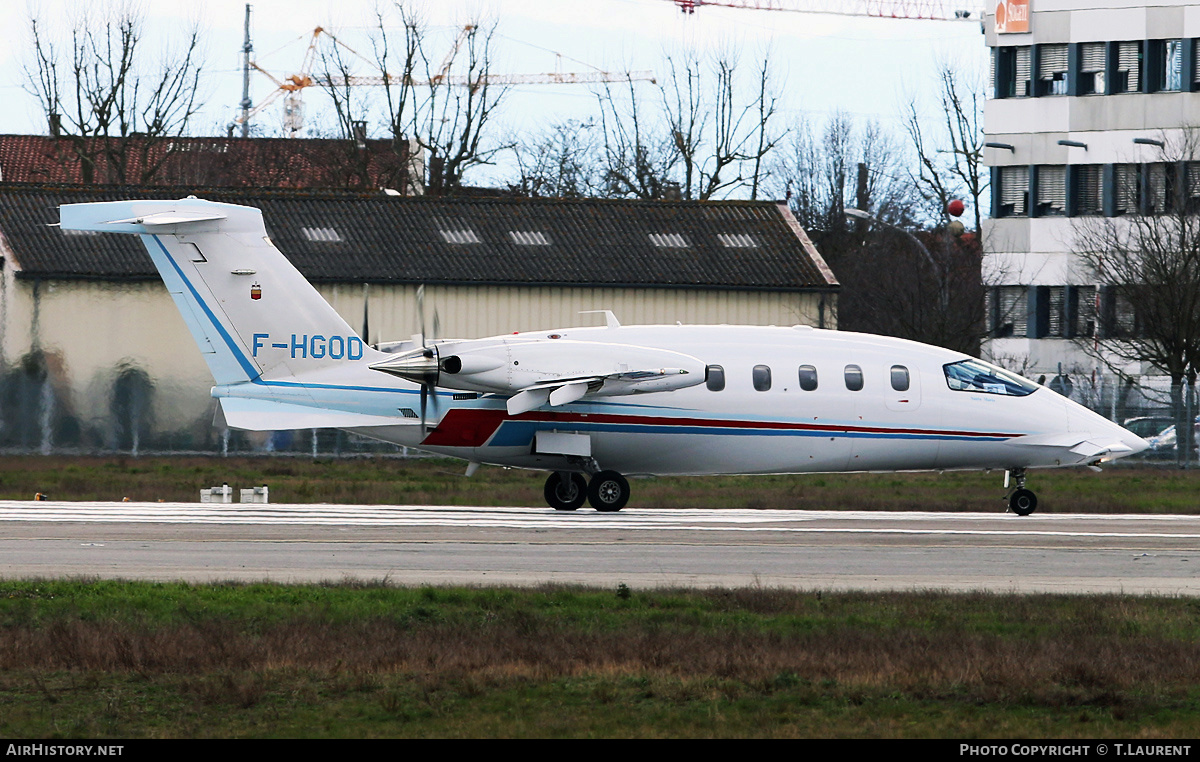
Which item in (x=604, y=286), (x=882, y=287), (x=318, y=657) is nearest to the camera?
(x=318, y=657)

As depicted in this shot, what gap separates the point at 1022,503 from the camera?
2686 cm

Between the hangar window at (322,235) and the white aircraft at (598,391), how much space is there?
20.2 m

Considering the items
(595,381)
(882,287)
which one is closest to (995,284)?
(882,287)

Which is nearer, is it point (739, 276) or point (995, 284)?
point (739, 276)

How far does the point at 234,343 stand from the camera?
24828 mm

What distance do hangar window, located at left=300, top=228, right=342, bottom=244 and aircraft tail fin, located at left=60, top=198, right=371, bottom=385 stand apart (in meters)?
20.4

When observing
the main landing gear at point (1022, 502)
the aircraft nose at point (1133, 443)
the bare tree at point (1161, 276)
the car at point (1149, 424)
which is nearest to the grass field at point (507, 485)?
the car at point (1149, 424)

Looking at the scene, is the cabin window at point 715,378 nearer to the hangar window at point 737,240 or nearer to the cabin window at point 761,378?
the cabin window at point 761,378

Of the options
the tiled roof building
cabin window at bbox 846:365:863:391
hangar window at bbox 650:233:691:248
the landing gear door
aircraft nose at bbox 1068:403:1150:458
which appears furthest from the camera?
hangar window at bbox 650:233:691:248

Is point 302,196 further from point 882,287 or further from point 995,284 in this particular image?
point 995,284

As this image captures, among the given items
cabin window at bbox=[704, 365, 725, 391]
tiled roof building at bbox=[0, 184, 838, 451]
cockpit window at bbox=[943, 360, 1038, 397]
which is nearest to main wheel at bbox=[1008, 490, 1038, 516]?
cockpit window at bbox=[943, 360, 1038, 397]

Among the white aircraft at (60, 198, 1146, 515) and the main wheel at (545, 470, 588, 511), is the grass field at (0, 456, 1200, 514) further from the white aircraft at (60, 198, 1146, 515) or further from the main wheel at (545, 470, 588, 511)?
the white aircraft at (60, 198, 1146, 515)

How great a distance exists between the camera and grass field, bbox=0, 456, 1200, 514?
1138 inches
